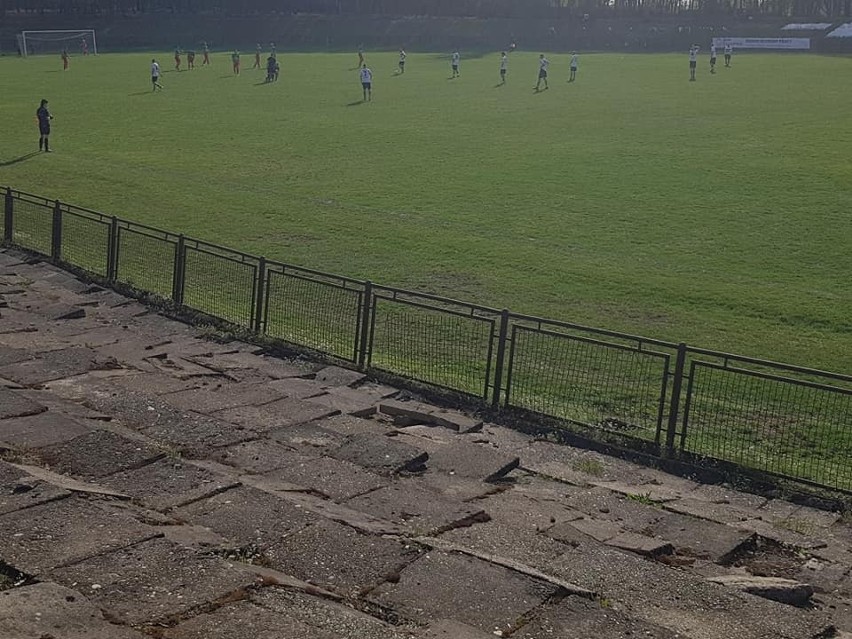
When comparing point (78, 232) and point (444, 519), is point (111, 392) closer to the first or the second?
point (444, 519)

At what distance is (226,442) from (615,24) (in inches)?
3512

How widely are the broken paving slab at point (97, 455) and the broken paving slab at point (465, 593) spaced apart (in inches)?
117

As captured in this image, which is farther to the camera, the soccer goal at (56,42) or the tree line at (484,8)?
A: the tree line at (484,8)

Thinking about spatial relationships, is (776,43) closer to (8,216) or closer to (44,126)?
(44,126)

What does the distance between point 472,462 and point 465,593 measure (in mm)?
3270

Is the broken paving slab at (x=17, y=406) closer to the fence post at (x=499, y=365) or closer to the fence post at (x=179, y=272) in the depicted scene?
the fence post at (x=499, y=365)

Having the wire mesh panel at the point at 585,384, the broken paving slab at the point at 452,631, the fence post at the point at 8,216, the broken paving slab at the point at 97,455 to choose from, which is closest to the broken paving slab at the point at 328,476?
the broken paving slab at the point at 97,455

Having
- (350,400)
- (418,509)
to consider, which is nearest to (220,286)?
(350,400)

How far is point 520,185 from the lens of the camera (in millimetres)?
28922

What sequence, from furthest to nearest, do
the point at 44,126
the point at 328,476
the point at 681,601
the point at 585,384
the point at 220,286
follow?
the point at 44,126 < the point at 220,286 < the point at 585,384 < the point at 328,476 < the point at 681,601

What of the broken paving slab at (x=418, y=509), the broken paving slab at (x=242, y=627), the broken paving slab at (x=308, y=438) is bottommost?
the broken paving slab at (x=308, y=438)

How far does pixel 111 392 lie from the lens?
1215cm

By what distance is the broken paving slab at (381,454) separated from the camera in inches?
405

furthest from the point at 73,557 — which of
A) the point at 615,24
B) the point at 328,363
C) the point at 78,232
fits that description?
the point at 615,24
